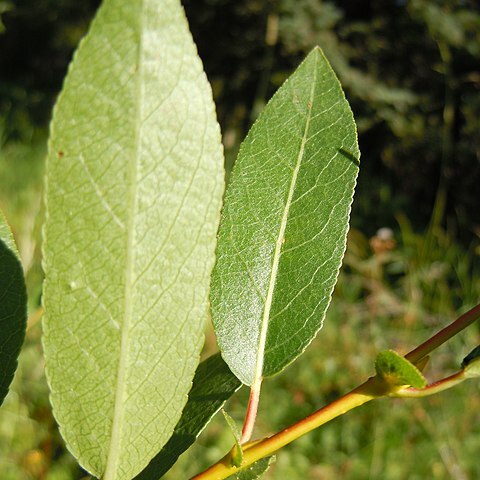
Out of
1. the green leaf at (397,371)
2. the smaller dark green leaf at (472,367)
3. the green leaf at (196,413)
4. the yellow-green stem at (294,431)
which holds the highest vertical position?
the green leaf at (397,371)

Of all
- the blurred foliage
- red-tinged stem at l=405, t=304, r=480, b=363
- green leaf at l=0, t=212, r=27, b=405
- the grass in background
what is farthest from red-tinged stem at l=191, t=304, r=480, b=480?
the blurred foliage

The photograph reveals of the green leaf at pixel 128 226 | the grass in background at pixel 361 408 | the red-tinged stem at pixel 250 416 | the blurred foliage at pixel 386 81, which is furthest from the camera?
the blurred foliage at pixel 386 81

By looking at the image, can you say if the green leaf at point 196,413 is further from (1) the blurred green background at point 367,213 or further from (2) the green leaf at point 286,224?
(1) the blurred green background at point 367,213

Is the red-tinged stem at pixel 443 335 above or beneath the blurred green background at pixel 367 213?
A: above

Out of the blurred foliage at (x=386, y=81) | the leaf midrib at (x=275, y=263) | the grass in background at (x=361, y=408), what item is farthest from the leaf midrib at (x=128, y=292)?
the blurred foliage at (x=386, y=81)

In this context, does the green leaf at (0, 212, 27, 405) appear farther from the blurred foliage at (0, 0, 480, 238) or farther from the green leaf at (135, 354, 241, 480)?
the blurred foliage at (0, 0, 480, 238)

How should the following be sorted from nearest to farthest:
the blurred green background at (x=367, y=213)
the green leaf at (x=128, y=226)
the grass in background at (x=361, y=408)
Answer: the green leaf at (x=128, y=226)
the grass in background at (x=361, y=408)
the blurred green background at (x=367, y=213)

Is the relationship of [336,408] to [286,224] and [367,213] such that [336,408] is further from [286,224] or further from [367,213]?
[367,213]

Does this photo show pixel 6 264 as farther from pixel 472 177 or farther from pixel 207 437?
pixel 472 177
